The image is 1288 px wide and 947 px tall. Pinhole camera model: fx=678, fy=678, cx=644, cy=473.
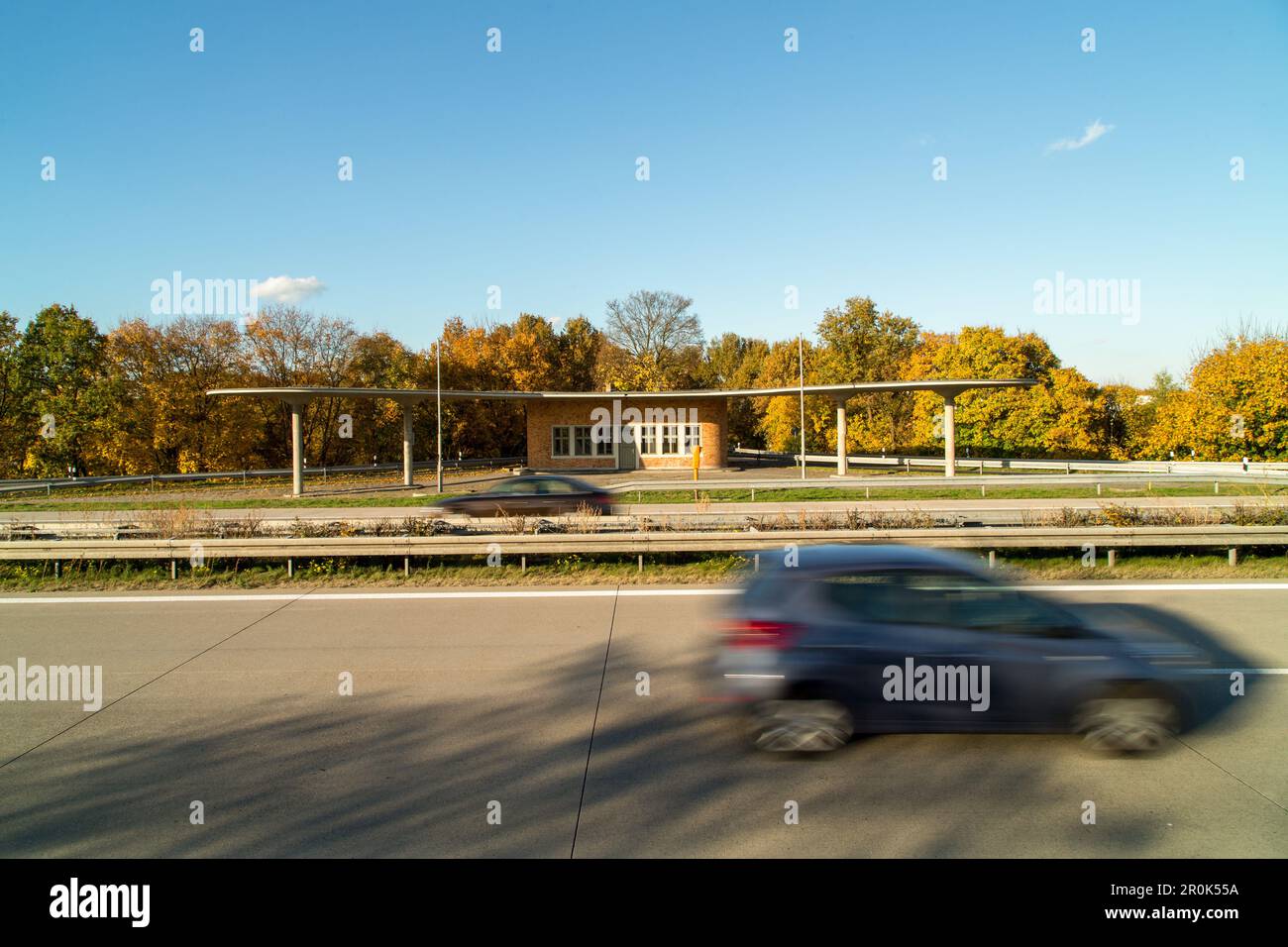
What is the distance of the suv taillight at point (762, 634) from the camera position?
512 centimetres

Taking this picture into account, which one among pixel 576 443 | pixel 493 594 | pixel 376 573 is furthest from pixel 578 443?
pixel 493 594

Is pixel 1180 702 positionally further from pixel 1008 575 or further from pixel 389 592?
pixel 389 592

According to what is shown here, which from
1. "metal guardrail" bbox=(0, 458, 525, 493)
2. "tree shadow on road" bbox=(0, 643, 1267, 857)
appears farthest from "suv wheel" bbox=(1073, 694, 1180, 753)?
"metal guardrail" bbox=(0, 458, 525, 493)

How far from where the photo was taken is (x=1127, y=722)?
4941mm

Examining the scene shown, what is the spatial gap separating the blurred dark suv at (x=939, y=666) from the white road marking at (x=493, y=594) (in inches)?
204

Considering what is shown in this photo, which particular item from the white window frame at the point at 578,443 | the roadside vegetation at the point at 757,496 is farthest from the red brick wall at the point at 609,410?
the roadside vegetation at the point at 757,496

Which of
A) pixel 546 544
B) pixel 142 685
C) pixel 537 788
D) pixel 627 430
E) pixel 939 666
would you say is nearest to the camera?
pixel 537 788

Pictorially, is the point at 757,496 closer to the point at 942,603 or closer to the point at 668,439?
the point at 668,439

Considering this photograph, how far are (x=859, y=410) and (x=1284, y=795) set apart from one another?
5188 centimetres

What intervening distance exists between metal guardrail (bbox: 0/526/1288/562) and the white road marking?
3.12ft

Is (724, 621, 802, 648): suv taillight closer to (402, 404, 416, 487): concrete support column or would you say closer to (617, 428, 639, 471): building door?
(402, 404, 416, 487): concrete support column

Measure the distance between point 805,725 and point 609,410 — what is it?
35.5 meters

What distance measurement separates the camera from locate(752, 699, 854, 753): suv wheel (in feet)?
16.5
